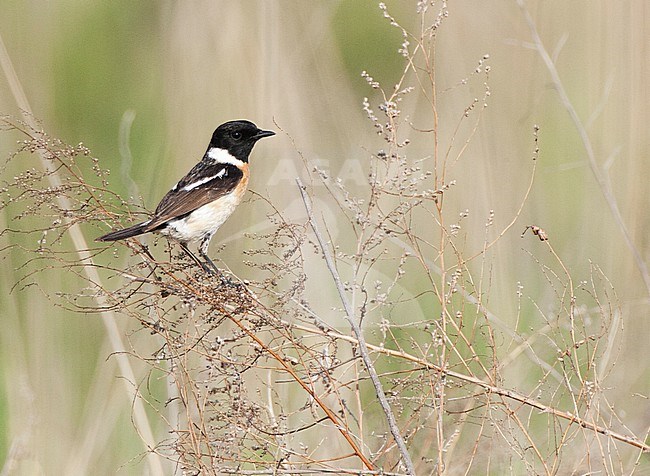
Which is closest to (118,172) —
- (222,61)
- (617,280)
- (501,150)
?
(222,61)

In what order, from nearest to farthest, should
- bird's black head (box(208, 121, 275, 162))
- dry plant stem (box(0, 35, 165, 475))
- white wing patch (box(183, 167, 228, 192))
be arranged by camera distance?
1. dry plant stem (box(0, 35, 165, 475))
2. white wing patch (box(183, 167, 228, 192))
3. bird's black head (box(208, 121, 275, 162))

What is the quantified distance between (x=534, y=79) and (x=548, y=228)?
71 cm

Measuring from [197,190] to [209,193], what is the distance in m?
0.05

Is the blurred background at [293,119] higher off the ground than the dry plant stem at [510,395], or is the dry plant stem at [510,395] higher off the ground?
the blurred background at [293,119]

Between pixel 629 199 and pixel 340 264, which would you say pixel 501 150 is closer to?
pixel 629 199

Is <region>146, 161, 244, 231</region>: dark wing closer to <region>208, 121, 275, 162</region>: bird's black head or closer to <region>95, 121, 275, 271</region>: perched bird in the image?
<region>95, 121, 275, 271</region>: perched bird

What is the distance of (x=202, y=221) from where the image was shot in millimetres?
3189

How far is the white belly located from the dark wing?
0.02 m

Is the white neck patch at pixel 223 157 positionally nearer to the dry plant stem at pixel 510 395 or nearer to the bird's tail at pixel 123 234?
the bird's tail at pixel 123 234

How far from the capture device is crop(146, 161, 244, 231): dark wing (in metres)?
3.00

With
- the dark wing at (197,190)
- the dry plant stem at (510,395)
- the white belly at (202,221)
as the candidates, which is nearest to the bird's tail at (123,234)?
the dark wing at (197,190)

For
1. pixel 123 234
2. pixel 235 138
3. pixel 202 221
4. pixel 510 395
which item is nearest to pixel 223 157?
pixel 235 138

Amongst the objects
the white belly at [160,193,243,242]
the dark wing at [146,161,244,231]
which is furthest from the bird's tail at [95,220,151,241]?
the white belly at [160,193,243,242]

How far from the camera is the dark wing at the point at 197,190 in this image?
3.00 meters
